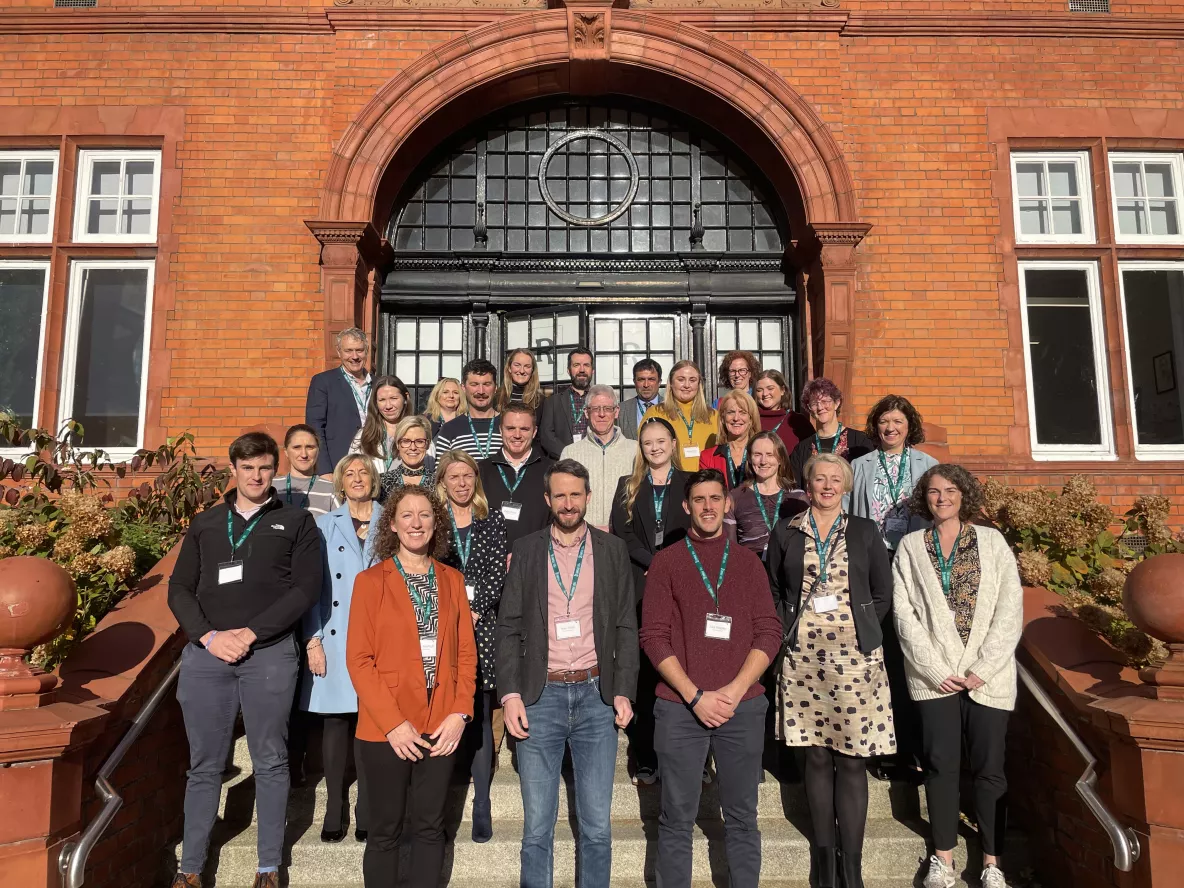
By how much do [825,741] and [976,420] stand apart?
4799mm

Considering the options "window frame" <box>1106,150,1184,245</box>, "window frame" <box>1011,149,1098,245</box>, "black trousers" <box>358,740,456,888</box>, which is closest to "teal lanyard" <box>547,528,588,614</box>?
"black trousers" <box>358,740,456,888</box>

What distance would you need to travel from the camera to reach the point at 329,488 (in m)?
5.38

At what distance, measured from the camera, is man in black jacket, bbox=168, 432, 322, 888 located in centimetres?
425

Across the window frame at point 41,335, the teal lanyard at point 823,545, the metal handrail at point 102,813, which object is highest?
the window frame at point 41,335

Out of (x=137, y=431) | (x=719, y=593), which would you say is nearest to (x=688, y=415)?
(x=719, y=593)

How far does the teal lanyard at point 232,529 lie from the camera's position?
4496 mm

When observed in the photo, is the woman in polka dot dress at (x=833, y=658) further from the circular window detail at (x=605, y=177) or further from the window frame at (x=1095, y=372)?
the circular window detail at (x=605, y=177)

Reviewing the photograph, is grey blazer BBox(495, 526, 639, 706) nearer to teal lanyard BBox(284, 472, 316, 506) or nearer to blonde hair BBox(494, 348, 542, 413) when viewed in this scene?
teal lanyard BBox(284, 472, 316, 506)

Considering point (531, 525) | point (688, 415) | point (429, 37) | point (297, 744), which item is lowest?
point (297, 744)

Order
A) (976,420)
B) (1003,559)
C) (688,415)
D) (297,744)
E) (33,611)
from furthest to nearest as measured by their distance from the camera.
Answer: (976,420) → (688,415) → (297,744) → (1003,559) → (33,611)

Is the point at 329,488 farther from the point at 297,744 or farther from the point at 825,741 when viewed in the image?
the point at 825,741

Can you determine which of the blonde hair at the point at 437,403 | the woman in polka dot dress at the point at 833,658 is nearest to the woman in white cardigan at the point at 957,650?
the woman in polka dot dress at the point at 833,658

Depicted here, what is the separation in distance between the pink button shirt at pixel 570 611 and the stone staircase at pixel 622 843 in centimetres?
124

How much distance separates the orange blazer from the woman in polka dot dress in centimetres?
159
